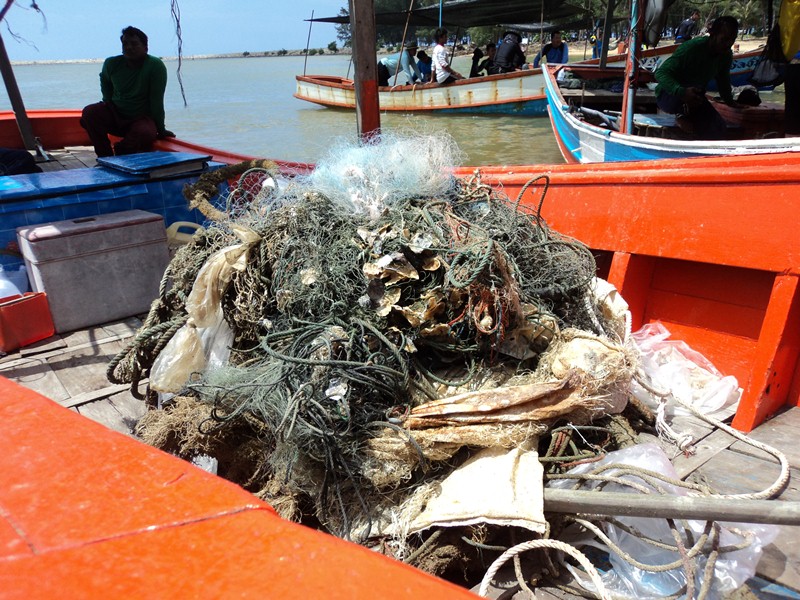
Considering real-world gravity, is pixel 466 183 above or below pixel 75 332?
above

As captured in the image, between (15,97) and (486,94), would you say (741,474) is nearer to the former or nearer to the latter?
(15,97)

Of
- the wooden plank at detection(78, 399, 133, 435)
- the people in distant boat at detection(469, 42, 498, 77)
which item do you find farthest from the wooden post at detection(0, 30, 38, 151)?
the people in distant boat at detection(469, 42, 498, 77)

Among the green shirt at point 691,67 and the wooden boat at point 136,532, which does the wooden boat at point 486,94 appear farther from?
the wooden boat at point 136,532

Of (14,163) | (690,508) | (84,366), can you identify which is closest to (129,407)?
(84,366)

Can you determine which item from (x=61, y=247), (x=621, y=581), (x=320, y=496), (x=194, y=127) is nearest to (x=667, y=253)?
(x=621, y=581)

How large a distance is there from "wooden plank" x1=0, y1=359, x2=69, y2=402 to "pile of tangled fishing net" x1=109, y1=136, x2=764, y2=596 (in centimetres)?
33

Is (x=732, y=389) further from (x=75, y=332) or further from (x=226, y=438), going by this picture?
(x=75, y=332)

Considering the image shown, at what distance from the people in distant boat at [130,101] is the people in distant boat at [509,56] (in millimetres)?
13327

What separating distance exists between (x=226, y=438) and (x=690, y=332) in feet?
8.24

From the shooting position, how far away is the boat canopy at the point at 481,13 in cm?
1591

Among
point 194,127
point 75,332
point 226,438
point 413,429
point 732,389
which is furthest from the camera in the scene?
point 194,127

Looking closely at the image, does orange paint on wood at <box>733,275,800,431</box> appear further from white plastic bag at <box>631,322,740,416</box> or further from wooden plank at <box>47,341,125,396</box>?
wooden plank at <box>47,341,125,396</box>

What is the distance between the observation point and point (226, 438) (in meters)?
2.43

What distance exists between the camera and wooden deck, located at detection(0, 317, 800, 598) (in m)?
1.91
